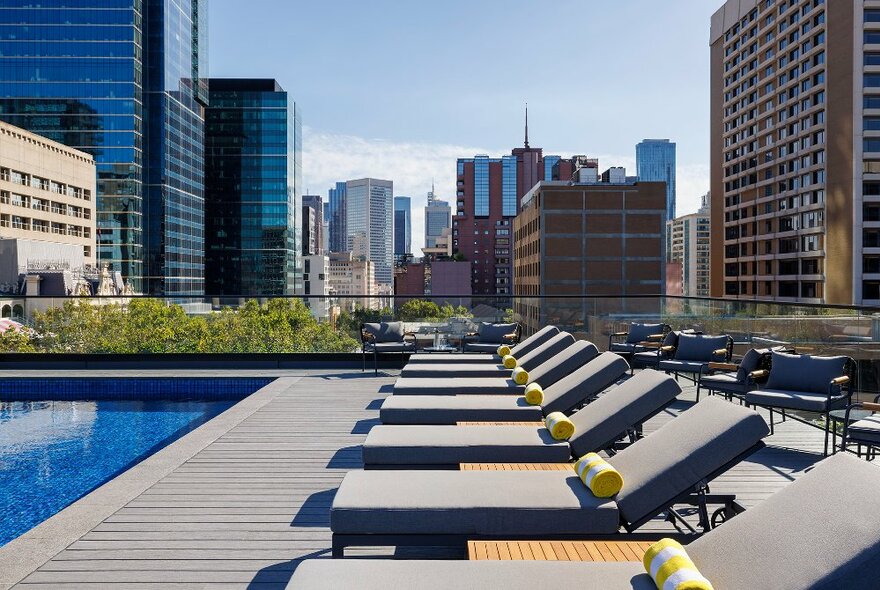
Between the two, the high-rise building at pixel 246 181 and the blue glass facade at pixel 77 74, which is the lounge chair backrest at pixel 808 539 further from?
the high-rise building at pixel 246 181

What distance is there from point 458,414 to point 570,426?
38.9 inches

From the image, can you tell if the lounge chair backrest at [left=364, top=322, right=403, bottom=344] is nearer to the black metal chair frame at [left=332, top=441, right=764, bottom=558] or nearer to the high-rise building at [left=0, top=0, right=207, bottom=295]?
the black metal chair frame at [left=332, top=441, right=764, bottom=558]

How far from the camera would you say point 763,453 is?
499 cm

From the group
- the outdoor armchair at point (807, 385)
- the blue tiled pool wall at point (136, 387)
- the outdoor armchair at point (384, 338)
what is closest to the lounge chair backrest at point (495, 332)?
the outdoor armchair at point (384, 338)

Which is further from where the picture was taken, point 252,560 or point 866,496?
point 252,560

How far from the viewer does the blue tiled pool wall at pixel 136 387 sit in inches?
345

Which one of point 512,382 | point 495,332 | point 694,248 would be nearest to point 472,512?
point 512,382

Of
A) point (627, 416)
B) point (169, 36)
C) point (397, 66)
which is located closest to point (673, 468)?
point (627, 416)

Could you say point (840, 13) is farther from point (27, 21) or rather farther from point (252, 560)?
point (27, 21)

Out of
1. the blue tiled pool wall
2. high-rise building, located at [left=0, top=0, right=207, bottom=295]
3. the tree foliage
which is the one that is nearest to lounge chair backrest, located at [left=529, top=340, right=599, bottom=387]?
the blue tiled pool wall

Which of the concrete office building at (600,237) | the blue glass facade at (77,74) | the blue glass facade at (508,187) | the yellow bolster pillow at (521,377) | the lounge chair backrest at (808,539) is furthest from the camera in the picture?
the blue glass facade at (508,187)

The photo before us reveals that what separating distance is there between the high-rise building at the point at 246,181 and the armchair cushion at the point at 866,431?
3203 inches

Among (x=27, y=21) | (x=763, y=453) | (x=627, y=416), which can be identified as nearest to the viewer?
(x=627, y=416)

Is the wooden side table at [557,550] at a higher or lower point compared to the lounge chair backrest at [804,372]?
lower
